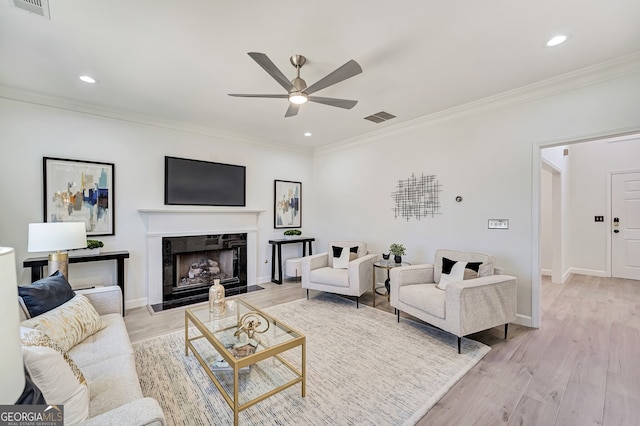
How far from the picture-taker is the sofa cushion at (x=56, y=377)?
1046 mm

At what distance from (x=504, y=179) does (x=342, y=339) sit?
2.70 meters

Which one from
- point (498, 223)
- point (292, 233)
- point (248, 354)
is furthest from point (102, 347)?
point (498, 223)

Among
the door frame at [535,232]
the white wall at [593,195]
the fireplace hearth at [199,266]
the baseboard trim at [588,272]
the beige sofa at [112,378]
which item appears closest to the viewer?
the beige sofa at [112,378]

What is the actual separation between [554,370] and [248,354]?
2.52 m

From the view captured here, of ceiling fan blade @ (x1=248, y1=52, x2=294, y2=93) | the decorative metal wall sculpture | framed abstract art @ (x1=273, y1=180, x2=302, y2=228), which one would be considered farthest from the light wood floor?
ceiling fan blade @ (x1=248, y1=52, x2=294, y2=93)

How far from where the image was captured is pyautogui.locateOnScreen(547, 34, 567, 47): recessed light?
2211 mm

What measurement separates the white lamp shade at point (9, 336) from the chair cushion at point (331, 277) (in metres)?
3.34

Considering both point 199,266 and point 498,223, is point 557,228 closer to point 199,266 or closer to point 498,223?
point 498,223

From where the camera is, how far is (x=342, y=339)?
9.43 ft

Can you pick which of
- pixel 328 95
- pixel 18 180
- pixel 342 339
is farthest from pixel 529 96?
pixel 18 180

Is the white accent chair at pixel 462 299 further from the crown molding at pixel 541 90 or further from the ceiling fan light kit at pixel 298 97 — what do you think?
the ceiling fan light kit at pixel 298 97

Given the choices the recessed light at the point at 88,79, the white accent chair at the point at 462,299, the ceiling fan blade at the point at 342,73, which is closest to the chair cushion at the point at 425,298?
the white accent chair at the point at 462,299

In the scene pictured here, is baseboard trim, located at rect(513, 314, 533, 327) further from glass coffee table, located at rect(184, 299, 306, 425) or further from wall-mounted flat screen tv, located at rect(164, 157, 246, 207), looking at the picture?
wall-mounted flat screen tv, located at rect(164, 157, 246, 207)

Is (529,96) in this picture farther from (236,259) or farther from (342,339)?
(236,259)
